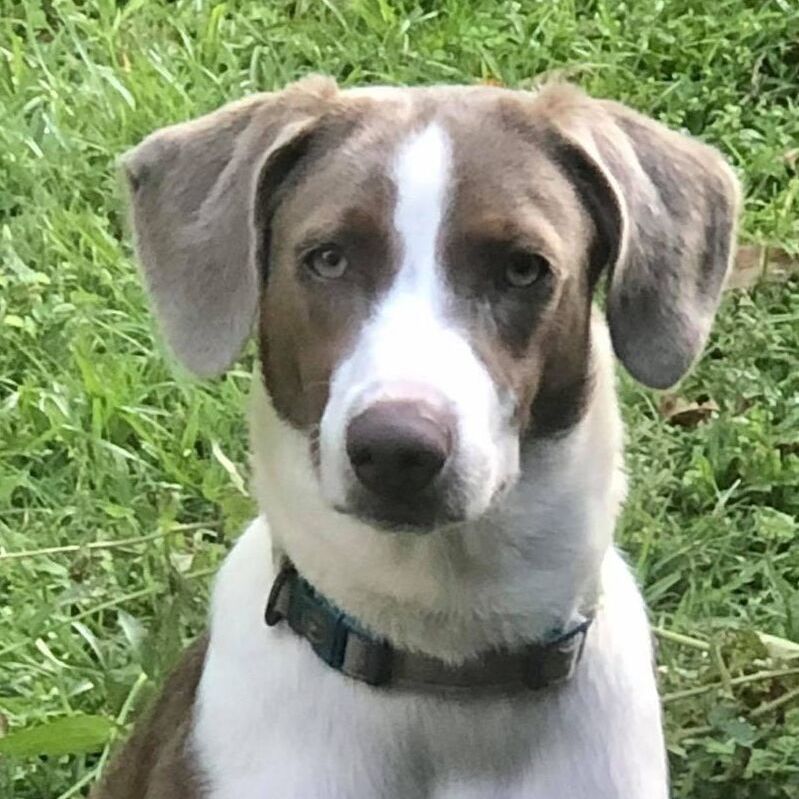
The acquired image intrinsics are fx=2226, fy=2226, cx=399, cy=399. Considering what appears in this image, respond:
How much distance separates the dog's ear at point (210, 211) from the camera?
9.26 ft

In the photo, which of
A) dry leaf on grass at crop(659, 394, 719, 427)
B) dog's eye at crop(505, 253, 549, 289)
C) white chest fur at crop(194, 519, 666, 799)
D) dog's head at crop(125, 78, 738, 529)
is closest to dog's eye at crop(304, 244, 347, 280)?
dog's head at crop(125, 78, 738, 529)

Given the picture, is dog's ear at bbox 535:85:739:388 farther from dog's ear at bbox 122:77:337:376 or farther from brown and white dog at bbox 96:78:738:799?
dog's ear at bbox 122:77:337:376

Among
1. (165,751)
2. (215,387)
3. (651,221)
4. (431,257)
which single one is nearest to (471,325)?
(431,257)

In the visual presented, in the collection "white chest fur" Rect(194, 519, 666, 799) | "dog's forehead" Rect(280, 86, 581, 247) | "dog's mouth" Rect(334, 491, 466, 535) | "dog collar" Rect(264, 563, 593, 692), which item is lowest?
"white chest fur" Rect(194, 519, 666, 799)

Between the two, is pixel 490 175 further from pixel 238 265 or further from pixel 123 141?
pixel 123 141

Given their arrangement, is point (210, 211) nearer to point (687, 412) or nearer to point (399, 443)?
point (399, 443)

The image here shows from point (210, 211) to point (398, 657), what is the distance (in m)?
0.62

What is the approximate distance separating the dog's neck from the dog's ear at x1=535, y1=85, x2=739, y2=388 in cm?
9

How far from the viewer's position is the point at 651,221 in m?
2.84

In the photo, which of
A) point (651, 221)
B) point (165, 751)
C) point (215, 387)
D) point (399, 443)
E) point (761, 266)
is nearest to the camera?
point (399, 443)

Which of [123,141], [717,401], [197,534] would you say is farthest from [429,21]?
[197,534]

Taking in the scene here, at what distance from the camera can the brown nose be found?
8.20 ft

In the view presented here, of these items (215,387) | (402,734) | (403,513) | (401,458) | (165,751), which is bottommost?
(215,387)

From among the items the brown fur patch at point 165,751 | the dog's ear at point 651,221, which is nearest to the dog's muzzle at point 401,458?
the dog's ear at point 651,221
